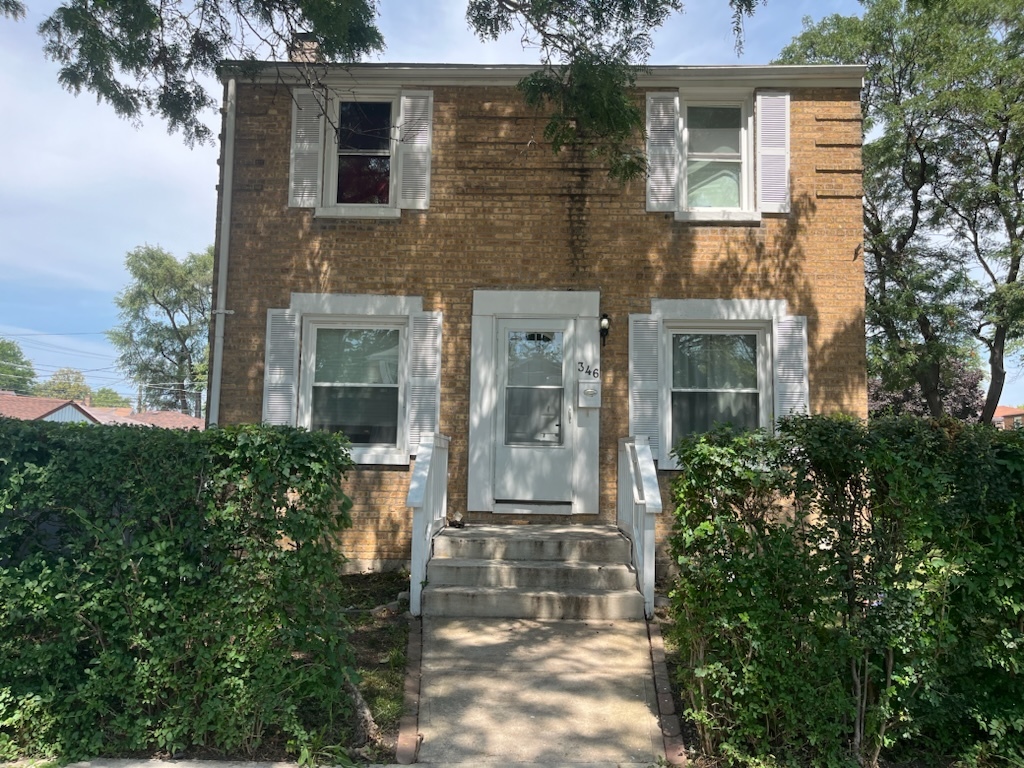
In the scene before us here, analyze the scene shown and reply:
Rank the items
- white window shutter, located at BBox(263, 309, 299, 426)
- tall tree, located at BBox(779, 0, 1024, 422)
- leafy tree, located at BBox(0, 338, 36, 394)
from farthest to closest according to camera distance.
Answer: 1. leafy tree, located at BBox(0, 338, 36, 394)
2. tall tree, located at BBox(779, 0, 1024, 422)
3. white window shutter, located at BBox(263, 309, 299, 426)

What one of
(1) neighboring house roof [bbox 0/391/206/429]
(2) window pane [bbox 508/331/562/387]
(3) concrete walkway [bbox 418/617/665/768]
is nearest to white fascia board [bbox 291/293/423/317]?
(2) window pane [bbox 508/331/562/387]

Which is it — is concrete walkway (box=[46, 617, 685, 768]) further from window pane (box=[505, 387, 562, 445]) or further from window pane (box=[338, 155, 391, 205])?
window pane (box=[338, 155, 391, 205])

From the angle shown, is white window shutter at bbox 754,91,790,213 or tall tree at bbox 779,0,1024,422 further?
tall tree at bbox 779,0,1024,422

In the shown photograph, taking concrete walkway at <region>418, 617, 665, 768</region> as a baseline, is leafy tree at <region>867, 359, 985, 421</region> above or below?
above

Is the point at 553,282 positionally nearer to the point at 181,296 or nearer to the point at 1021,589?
the point at 1021,589

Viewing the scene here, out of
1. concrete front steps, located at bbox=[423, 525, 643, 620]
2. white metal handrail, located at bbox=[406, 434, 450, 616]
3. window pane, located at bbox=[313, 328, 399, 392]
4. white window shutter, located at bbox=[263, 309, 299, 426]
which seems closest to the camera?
concrete front steps, located at bbox=[423, 525, 643, 620]

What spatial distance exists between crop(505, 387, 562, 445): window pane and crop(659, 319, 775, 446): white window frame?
121 centimetres

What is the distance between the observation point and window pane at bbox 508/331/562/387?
8484 mm

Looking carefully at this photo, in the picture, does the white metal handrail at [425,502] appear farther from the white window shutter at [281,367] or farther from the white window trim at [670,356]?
the white window trim at [670,356]

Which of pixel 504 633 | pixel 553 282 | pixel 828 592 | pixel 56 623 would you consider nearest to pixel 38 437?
pixel 56 623

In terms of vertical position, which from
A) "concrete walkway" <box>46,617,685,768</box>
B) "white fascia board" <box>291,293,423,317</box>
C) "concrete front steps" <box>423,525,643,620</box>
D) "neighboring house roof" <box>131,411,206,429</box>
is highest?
"white fascia board" <box>291,293,423,317</box>

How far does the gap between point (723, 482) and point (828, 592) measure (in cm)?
81

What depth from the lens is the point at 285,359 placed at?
847 centimetres

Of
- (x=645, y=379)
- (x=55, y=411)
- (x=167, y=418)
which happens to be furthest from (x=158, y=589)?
(x=167, y=418)
